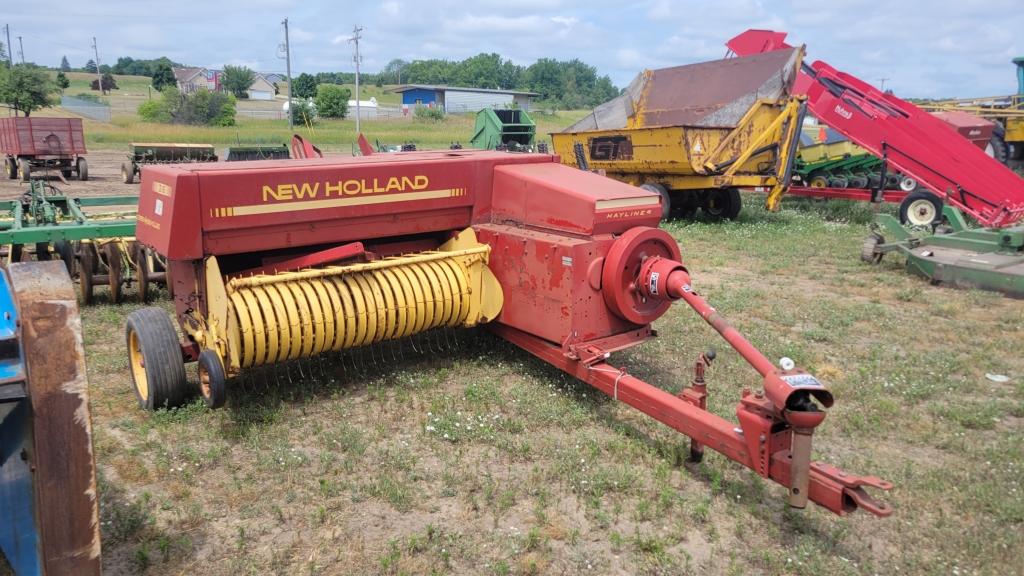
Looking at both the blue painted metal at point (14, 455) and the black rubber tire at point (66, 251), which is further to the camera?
the black rubber tire at point (66, 251)

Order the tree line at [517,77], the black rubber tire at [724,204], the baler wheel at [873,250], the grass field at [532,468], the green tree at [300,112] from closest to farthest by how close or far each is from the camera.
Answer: the grass field at [532,468]
the baler wheel at [873,250]
the black rubber tire at [724,204]
the green tree at [300,112]
the tree line at [517,77]

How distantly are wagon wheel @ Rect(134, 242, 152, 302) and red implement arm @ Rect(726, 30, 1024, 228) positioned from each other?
32.4 ft

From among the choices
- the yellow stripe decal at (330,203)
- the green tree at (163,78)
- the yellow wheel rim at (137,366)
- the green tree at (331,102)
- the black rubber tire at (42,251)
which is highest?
the green tree at (163,78)

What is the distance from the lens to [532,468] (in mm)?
4098

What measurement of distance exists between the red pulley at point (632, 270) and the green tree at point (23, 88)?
109 ft

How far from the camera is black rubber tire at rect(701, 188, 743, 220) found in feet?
41.8

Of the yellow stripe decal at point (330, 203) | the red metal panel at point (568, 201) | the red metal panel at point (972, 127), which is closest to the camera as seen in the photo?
the yellow stripe decal at point (330, 203)

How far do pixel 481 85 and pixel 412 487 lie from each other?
113 m

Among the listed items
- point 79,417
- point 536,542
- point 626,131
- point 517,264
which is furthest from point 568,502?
point 626,131

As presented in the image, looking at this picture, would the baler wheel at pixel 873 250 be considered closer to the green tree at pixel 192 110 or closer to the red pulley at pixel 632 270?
the red pulley at pixel 632 270

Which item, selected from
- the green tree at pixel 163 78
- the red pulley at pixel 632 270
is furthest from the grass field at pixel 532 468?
the green tree at pixel 163 78

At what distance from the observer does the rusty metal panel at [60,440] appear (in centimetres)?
209

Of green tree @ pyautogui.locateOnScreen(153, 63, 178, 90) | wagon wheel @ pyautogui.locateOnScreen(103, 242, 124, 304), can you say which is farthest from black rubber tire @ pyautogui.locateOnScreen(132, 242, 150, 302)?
green tree @ pyautogui.locateOnScreen(153, 63, 178, 90)

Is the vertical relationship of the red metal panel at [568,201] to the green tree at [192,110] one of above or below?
below
